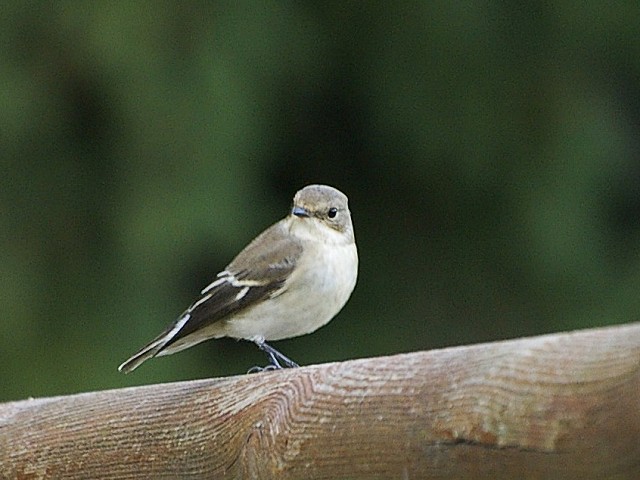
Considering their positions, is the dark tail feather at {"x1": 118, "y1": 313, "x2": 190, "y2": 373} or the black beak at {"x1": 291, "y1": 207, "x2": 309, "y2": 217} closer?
the dark tail feather at {"x1": 118, "y1": 313, "x2": 190, "y2": 373}

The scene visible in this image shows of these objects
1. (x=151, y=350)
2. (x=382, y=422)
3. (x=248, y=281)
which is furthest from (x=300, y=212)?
(x=382, y=422)

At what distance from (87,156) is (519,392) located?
4.65 m

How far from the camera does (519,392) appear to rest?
6.70ft

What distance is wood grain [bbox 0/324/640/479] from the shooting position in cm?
192

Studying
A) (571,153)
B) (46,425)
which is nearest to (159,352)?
(46,425)

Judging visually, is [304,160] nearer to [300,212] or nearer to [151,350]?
[300,212]

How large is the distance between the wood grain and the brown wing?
0.81m

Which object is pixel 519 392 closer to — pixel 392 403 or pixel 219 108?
pixel 392 403

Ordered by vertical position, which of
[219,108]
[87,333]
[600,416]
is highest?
[219,108]

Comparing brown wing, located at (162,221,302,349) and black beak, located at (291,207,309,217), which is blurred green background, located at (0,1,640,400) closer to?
black beak, located at (291,207,309,217)

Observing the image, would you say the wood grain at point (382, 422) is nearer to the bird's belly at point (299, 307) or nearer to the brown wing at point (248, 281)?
the brown wing at point (248, 281)

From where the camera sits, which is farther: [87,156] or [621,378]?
[87,156]

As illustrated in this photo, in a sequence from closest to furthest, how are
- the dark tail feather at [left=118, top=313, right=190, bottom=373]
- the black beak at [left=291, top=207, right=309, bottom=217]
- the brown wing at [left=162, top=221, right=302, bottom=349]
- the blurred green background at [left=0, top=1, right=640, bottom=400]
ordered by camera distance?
the dark tail feather at [left=118, top=313, right=190, bottom=373] < the brown wing at [left=162, top=221, right=302, bottom=349] < the black beak at [left=291, top=207, right=309, bottom=217] < the blurred green background at [left=0, top=1, right=640, bottom=400]

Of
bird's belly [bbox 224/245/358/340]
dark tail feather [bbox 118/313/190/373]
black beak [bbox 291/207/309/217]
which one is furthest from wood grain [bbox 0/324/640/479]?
black beak [bbox 291/207/309/217]
